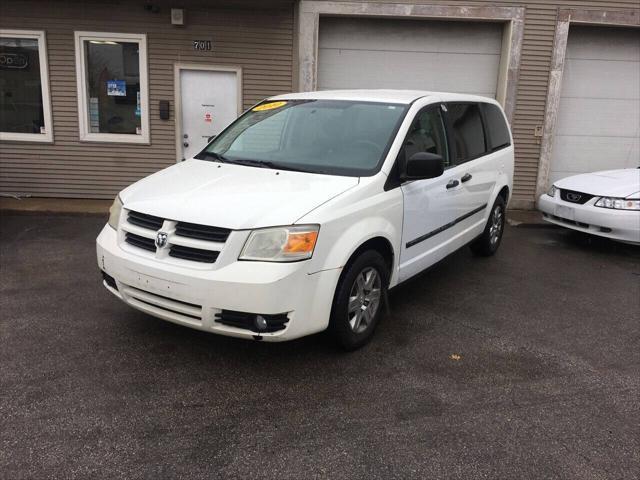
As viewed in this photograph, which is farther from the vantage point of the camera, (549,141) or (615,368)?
(549,141)

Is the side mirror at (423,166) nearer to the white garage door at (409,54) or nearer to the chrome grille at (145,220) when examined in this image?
the chrome grille at (145,220)

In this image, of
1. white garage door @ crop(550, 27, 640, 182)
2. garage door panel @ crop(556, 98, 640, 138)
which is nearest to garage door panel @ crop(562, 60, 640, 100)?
white garage door @ crop(550, 27, 640, 182)

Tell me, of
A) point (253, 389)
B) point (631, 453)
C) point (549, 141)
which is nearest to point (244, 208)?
point (253, 389)

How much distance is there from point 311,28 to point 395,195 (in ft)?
18.8

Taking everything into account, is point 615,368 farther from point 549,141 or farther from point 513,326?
point 549,141

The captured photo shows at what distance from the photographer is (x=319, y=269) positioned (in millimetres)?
3279

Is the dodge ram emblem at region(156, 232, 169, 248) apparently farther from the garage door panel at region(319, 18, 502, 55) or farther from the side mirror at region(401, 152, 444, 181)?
the garage door panel at region(319, 18, 502, 55)

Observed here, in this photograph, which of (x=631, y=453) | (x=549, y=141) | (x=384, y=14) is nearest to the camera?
(x=631, y=453)

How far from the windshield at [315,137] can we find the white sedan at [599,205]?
12.2 feet

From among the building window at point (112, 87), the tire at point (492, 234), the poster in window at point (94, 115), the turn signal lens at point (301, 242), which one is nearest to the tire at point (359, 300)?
the turn signal lens at point (301, 242)

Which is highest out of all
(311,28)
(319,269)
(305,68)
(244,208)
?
(311,28)

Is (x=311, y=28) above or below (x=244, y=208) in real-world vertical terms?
above

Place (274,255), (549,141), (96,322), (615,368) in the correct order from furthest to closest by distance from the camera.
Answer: (549,141), (96,322), (615,368), (274,255)

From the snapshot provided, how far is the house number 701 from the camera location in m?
8.82
